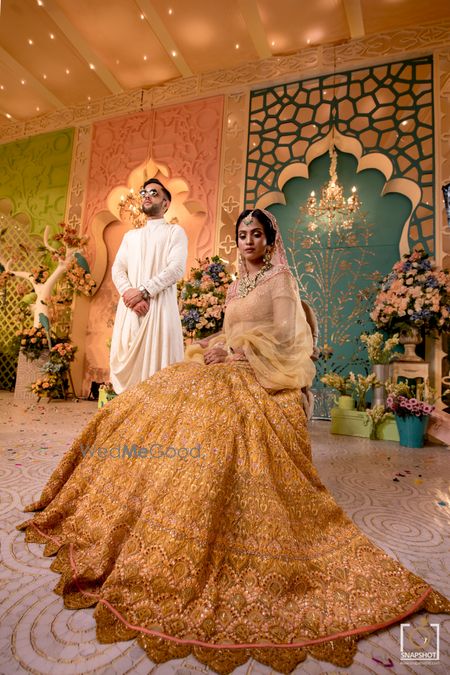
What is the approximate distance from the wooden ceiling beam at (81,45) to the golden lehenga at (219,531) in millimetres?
5753

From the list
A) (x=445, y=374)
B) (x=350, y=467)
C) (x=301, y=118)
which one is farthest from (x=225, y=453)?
(x=301, y=118)

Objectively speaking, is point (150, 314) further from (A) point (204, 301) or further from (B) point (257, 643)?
(B) point (257, 643)

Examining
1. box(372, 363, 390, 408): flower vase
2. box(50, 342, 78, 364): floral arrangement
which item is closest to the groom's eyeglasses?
box(372, 363, 390, 408): flower vase

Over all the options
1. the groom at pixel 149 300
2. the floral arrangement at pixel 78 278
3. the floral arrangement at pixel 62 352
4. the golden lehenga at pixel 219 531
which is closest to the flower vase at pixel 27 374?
the floral arrangement at pixel 62 352

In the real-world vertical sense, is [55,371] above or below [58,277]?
below

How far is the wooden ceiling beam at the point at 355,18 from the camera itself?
14.3ft

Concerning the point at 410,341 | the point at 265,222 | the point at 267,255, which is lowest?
the point at 410,341

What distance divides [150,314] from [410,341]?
2.80 metres

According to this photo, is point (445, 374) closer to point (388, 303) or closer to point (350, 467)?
point (388, 303)

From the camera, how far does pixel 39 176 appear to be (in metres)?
6.58

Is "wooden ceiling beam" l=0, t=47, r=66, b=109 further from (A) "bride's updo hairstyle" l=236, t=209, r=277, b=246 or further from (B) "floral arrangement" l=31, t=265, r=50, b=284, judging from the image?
(A) "bride's updo hairstyle" l=236, t=209, r=277, b=246

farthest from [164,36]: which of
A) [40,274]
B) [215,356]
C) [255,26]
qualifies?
[215,356]

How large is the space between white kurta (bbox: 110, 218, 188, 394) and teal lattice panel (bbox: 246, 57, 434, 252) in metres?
2.87

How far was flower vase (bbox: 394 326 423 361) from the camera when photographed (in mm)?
3851
